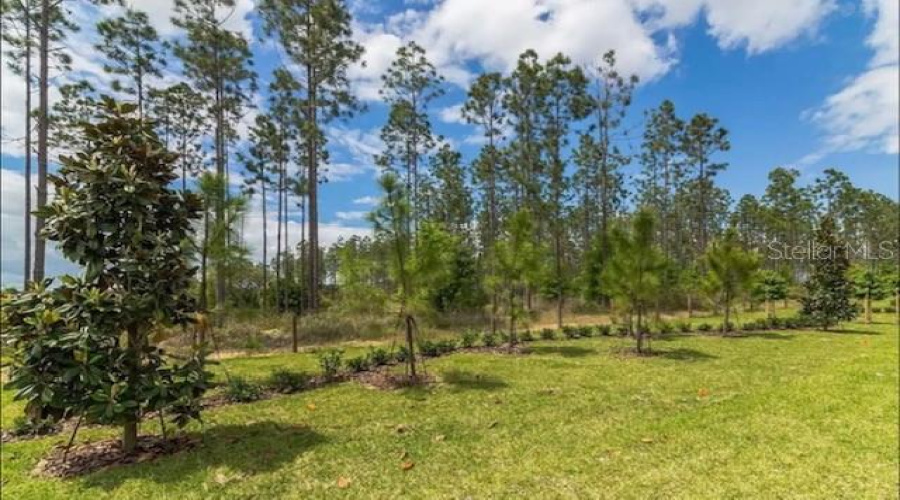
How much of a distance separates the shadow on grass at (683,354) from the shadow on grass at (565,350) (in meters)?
1.54

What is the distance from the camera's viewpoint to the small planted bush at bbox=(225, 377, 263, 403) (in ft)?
23.9

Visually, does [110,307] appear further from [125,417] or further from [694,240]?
[694,240]

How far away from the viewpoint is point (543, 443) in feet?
16.2

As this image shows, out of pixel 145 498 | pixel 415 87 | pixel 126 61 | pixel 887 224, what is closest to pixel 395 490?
pixel 145 498

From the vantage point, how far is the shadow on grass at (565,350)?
12063 mm

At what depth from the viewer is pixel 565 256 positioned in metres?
35.1

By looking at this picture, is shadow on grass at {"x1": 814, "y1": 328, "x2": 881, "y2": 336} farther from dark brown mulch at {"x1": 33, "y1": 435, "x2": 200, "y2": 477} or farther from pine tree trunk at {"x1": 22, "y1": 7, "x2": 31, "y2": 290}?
pine tree trunk at {"x1": 22, "y1": 7, "x2": 31, "y2": 290}

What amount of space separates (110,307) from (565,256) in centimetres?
3238

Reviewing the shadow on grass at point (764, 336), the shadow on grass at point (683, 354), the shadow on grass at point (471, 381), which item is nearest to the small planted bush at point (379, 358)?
the shadow on grass at point (471, 381)

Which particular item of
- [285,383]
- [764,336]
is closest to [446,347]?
[285,383]

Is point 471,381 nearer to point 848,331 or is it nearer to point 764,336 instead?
point 764,336

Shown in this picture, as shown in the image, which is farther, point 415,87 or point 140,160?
point 415,87

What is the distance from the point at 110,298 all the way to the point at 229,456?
1843 mm

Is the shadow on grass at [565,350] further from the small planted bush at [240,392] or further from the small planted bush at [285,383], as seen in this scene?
→ the small planted bush at [240,392]
